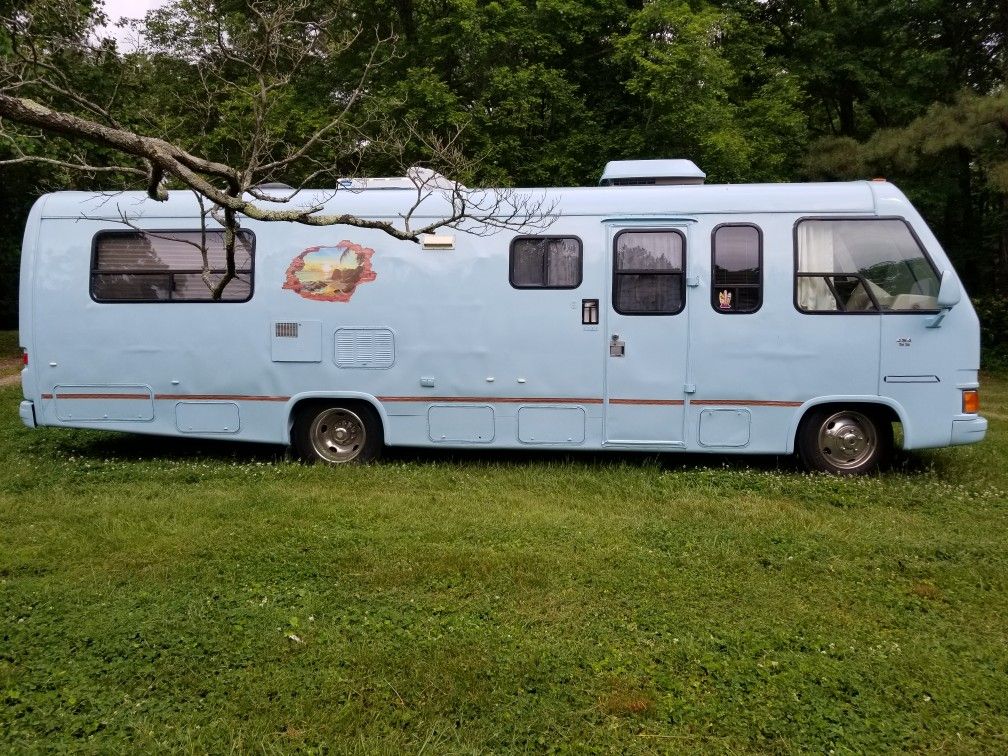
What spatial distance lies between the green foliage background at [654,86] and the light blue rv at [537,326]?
23.1ft

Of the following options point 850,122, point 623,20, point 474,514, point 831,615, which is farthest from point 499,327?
point 850,122

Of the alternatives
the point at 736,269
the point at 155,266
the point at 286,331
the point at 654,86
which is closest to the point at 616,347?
the point at 736,269

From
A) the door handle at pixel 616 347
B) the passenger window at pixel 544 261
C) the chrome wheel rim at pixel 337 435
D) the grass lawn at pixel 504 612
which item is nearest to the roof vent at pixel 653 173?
the passenger window at pixel 544 261

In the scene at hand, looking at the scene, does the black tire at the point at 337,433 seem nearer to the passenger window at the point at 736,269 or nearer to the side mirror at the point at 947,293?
the passenger window at the point at 736,269

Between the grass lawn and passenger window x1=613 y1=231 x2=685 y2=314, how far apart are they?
159 cm

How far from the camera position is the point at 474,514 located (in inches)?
249

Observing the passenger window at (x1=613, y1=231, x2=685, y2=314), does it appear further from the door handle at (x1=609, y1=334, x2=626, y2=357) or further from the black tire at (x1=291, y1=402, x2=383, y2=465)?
the black tire at (x1=291, y1=402, x2=383, y2=465)

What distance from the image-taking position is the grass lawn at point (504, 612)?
3494mm

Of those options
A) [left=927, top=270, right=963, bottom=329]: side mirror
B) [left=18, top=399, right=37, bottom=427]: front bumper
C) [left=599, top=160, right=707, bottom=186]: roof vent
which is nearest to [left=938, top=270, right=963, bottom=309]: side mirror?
[left=927, top=270, right=963, bottom=329]: side mirror

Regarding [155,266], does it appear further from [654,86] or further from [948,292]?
[654,86]

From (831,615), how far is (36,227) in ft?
26.2

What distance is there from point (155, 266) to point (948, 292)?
291 inches

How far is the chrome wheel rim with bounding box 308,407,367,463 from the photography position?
8148 millimetres

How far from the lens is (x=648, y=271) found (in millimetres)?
7664
